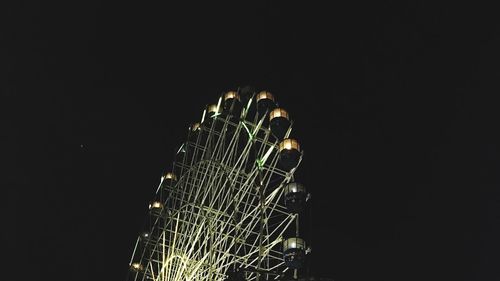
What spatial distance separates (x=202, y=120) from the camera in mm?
17359

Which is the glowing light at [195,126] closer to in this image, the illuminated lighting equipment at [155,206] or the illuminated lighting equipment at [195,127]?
the illuminated lighting equipment at [195,127]

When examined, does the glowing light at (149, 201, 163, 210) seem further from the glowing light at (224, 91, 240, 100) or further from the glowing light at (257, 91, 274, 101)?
the glowing light at (257, 91, 274, 101)

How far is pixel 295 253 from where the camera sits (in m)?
13.7

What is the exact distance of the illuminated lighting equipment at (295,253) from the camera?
44.9ft

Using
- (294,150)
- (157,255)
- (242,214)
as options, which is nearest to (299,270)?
(242,214)

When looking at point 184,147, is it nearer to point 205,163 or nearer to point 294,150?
point 205,163

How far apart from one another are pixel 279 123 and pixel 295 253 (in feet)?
11.7

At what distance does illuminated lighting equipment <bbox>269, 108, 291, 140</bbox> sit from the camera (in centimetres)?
1561

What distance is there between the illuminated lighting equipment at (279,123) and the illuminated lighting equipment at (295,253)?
302 centimetres

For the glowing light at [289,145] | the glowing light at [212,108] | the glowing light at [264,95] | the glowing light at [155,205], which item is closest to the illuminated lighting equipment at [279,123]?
the glowing light at [289,145]

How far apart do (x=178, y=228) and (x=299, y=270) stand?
392 centimetres

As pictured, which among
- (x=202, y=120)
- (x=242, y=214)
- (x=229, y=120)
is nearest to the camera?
(x=242, y=214)

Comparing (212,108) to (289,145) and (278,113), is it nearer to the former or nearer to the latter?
(278,113)

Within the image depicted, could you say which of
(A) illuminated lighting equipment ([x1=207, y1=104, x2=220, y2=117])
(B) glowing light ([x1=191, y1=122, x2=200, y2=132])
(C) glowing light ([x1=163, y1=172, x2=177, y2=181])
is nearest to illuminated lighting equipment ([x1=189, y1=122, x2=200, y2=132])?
(B) glowing light ([x1=191, y1=122, x2=200, y2=132])
